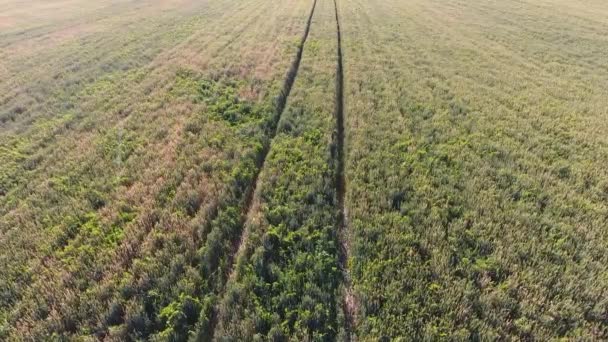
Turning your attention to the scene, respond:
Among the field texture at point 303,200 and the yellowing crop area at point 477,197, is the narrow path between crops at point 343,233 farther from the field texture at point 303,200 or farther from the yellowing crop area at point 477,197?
the yellowing crop area at point 477,197

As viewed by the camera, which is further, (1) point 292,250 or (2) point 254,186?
(2) point 254,186

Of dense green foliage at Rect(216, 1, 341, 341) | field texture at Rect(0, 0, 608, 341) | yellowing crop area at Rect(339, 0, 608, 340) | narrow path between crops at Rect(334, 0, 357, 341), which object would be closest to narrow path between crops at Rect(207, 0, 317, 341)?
field texture at Rect(0, 0, 608, 341)

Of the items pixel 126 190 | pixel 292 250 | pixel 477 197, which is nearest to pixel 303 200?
pixel 292 250

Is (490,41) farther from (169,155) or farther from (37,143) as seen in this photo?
(37,143)

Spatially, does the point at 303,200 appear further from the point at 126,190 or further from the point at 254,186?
the point at 126,190


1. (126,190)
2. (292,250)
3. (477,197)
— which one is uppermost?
(477,197)

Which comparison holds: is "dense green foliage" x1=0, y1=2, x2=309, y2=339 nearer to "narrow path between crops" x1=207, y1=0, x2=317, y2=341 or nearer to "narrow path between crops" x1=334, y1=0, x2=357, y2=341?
"narrow path between crops" x1=207, y1=0, x2=317, y2=341

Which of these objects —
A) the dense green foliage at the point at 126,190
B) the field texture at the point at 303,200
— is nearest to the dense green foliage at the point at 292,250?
the field texture at the point at 303,200

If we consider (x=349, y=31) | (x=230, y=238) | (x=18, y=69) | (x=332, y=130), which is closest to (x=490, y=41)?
(x=349, y=31)
